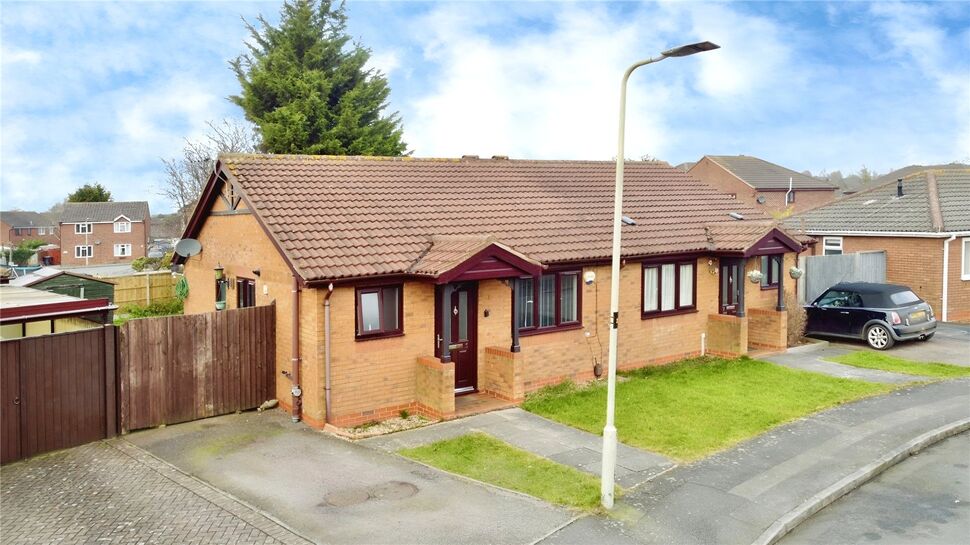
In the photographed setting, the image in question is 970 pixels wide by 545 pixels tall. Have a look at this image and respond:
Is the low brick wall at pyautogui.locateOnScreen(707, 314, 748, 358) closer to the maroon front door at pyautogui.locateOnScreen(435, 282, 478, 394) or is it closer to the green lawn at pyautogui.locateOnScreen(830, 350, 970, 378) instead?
the green lawn at pyautogui.locateOnScreen(830, 350, 970, 378)

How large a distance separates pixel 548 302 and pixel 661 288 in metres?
3.61

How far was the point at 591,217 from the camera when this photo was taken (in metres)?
17.3

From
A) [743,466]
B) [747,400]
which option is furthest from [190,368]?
[747,400]

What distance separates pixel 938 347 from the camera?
61.6 feet

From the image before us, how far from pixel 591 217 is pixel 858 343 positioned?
854 centimetres

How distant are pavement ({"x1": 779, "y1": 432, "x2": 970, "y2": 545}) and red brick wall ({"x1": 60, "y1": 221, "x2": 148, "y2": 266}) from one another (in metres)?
78.0

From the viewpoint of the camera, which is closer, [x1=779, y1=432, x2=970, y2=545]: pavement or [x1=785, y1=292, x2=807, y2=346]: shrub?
[x1=779, y1=432, x2=970, y2=545]: pavement

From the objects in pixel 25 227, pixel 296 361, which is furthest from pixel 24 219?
pixel 296 361

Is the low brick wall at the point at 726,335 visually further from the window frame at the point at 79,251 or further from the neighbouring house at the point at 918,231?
the window frame at the point at 79,251

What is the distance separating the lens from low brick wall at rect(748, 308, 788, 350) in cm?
1850

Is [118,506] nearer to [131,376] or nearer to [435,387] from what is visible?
[131,376]

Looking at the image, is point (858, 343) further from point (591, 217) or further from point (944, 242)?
point (591, 217)

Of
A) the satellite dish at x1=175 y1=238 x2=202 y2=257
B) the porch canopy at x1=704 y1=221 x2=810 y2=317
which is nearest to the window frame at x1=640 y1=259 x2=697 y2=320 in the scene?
the porch canopy at x1=704 y1=221 x2=810 y2=317

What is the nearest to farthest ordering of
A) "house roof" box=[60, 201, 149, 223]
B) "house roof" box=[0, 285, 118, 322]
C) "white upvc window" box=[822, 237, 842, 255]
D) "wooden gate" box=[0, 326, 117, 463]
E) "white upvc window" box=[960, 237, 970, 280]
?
1. "wooden gate" box=[0, 326, 117, 463]
2. "house roof" box=[0, 285, 118, 322]
3. "white upvc window" box=[960, 237, 970, 280]
4. "white upvc window" box=[822, 237, 842, 255]
5. "house roof" box=[60, 201, 149, 223]
